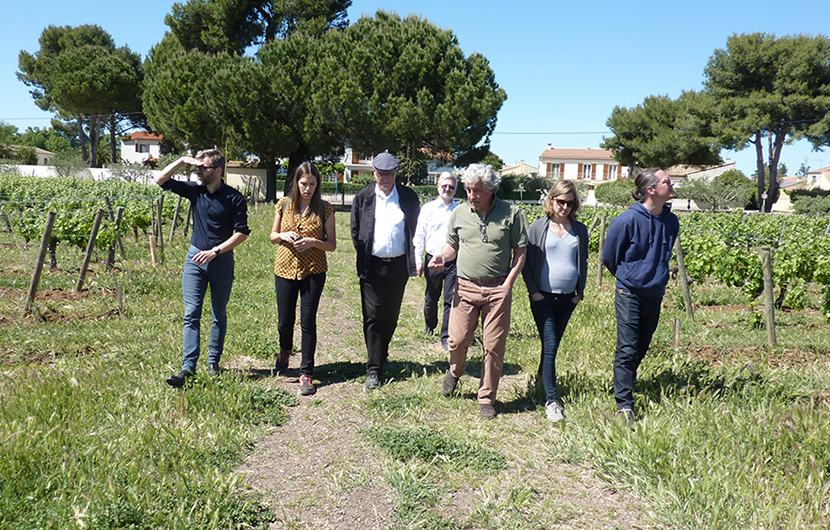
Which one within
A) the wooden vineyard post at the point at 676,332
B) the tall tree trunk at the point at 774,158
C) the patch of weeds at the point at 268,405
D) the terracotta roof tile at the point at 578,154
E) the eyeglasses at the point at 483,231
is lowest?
the patch of weeds at the point at 268,405

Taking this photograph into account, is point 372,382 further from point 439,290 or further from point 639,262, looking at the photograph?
point 639,262

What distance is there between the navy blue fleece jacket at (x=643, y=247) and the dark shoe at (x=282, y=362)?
8.76 ft

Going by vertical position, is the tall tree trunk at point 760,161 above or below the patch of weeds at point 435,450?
above

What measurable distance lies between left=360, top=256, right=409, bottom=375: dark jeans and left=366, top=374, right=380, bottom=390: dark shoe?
4 cm

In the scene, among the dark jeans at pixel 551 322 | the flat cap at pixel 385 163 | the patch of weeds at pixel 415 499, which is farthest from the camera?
the flat cap at pixel 385 163

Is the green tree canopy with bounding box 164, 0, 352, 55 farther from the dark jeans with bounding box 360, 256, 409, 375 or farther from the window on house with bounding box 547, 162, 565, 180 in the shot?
the window on house with bounding box 547, 162, 565, 180

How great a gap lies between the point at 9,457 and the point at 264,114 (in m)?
27.9

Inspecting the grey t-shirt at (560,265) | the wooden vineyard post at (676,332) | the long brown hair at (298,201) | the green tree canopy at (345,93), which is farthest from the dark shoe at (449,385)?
the green tree canopy at (345,93)

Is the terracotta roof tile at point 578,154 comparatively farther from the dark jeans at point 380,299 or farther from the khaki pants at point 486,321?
the khaki pants at point 486,321

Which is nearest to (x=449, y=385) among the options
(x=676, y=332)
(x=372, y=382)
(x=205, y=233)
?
(x=372, y=382)

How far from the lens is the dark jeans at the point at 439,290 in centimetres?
576

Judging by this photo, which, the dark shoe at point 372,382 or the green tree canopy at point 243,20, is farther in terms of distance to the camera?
the green tree canopy at point 243,20

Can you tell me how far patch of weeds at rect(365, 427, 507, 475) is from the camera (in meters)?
3.43

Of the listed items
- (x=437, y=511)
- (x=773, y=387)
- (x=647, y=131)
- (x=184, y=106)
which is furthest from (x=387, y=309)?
(x=647, y=131)
